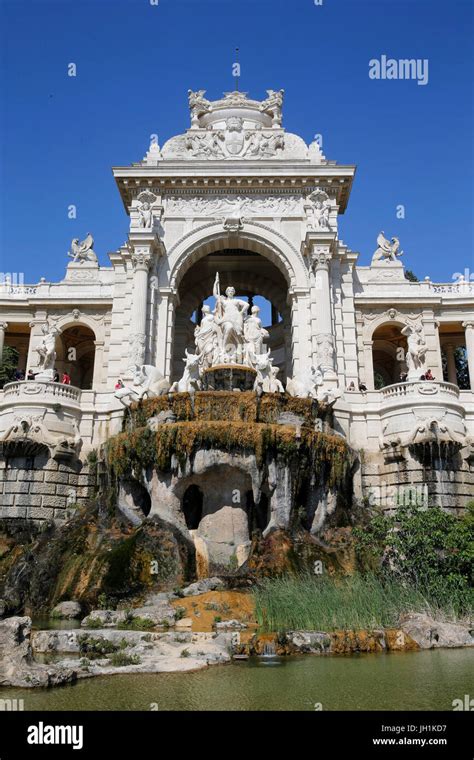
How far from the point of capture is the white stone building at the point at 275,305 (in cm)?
2722

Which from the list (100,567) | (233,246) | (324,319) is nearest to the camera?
(100,567)

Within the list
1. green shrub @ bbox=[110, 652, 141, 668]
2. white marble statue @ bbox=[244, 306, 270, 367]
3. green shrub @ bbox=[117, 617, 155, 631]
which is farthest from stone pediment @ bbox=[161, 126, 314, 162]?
green shrub @ bbox=[110, 652, 141, 668]

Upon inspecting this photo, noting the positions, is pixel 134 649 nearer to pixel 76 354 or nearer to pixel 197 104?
pixel 76 354

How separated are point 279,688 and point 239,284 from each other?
35396 mm

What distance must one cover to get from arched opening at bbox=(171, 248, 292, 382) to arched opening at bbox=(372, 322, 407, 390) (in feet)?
19.3

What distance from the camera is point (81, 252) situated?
119 feet

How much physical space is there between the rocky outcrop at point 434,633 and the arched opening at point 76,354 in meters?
27.3

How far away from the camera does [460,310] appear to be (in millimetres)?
34906

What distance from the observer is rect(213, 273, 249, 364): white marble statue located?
27714mm

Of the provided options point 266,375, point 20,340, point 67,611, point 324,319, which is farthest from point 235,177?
point 67,611

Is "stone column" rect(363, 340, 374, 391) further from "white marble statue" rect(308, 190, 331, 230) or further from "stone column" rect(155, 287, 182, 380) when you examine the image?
"stone column" rect(155, 287, 182, 380)

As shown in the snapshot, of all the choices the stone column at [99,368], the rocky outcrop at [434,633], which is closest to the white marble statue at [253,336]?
the stone column at [99,368]
